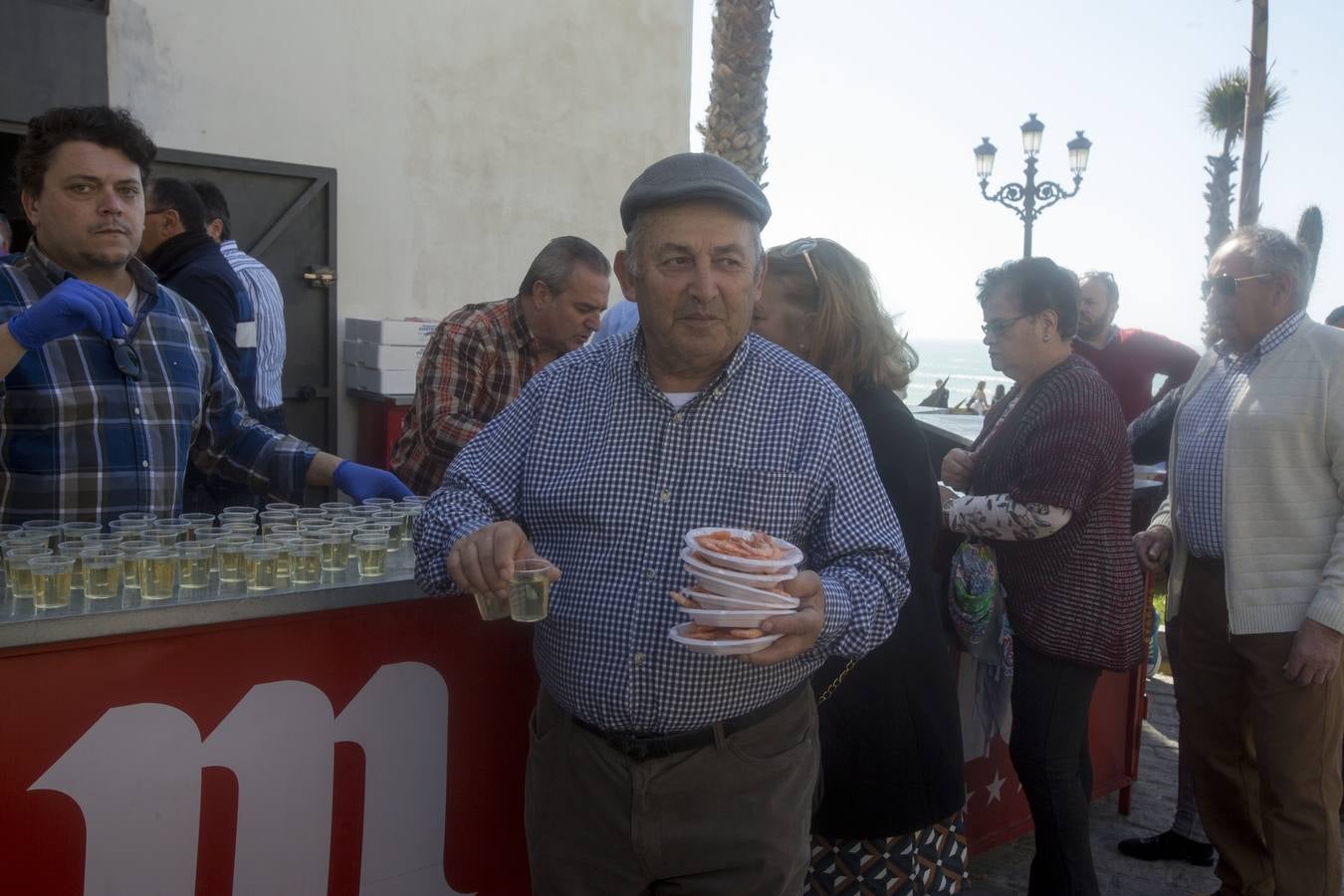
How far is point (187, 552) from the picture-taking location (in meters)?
2.27

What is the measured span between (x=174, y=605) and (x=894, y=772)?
169cm

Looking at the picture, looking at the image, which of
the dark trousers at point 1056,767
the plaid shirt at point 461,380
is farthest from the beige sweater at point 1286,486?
the plaid shirt at point 461,380

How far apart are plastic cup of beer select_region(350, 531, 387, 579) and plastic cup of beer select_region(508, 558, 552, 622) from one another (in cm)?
74

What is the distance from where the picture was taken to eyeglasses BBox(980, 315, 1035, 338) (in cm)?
347

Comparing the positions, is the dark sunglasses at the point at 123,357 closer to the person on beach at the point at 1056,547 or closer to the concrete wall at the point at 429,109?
the person on beach at the point at 1056,547

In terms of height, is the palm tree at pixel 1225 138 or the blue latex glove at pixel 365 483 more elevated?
the palm tree at pixel 1225 138

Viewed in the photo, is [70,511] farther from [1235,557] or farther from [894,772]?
[1235,557]

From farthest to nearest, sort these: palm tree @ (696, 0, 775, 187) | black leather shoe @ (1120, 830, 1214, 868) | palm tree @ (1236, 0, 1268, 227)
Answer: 1. palm tree @ (1236, 0, 1268, 227)
2. palm tree @ (696, 0, 775, 187)
3. black leather shoe @ (1120, 830, 1214, 868)

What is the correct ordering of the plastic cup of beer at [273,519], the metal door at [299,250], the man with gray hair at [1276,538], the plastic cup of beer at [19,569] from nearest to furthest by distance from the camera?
the plastic cup of beer at [19,569], the plastic cup of beer at [273,519], the man with gray hair at [1276,538], the metal door at [299,250]

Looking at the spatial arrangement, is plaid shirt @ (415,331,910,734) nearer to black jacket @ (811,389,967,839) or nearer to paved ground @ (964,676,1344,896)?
black jacket @ (811,389,967,839)

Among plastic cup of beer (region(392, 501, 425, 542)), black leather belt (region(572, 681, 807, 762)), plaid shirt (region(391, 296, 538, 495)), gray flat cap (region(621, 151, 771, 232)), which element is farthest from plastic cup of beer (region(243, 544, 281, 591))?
plaid shirt (region(391, 296, 538, 495))

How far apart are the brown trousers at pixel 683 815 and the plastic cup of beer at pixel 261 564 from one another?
0.78m

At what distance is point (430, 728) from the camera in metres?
2.60

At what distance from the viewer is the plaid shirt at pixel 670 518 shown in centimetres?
198
